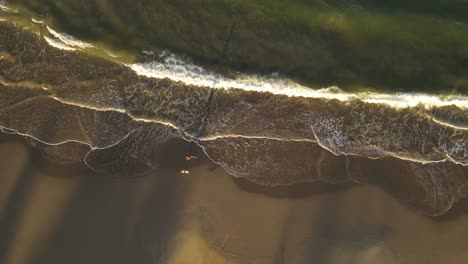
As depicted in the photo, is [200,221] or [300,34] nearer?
[200,221]

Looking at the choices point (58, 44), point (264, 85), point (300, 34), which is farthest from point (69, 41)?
point (300, 34)

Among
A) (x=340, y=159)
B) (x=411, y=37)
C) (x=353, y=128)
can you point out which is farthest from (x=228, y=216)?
(x=411, y=37)

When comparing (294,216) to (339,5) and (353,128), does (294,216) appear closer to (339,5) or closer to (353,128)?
(353,128)

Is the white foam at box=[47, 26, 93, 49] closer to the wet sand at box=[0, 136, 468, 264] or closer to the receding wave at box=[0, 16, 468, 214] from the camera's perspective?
the receding wave at box=[0, 16, 468, 214]

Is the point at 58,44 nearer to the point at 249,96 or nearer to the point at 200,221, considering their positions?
the point at 249,96

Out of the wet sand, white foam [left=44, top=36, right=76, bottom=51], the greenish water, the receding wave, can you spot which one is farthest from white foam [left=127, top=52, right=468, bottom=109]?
the wet sand
